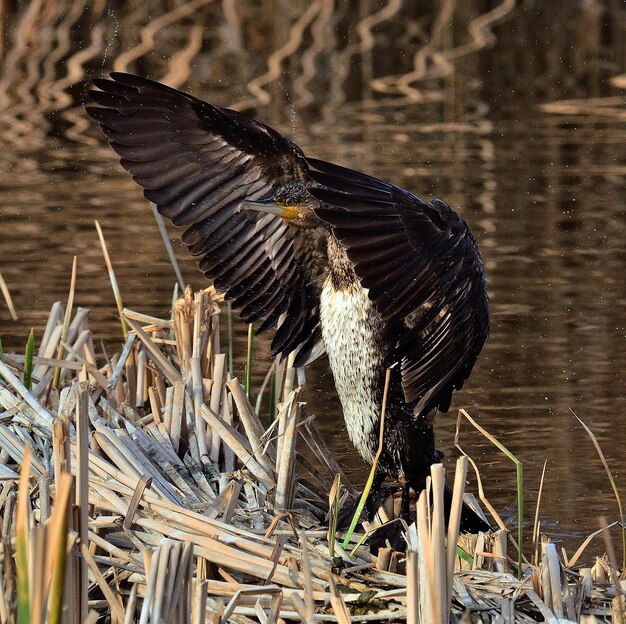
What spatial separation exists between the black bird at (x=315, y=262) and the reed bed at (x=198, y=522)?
201 mm

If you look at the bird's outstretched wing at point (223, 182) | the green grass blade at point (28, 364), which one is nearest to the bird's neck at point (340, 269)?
the bird's outstretched wing at point (223, 182)

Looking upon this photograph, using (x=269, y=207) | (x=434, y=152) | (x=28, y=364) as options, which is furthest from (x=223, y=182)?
(x=434, y=152)

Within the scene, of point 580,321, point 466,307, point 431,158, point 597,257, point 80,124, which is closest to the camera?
point 466,307

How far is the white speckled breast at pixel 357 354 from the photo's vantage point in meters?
4.30

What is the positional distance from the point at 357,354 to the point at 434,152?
248 inches

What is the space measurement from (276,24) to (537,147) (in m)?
5.38

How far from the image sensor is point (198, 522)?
12.1 feet

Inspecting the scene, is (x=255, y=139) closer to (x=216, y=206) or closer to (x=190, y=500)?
(x=216, y=206)

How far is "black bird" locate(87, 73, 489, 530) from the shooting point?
12.8 ft

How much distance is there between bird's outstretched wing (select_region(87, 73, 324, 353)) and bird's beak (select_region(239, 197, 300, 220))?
0.14 meters

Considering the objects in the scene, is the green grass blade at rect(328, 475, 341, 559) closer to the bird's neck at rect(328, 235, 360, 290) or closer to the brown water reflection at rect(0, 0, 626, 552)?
the bird's neck at rect(328, 235, 360, 290)

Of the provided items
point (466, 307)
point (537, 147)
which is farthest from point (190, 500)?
point (537, 147)

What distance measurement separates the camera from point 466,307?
4.00 metres

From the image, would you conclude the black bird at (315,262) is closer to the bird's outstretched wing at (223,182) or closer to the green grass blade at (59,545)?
the bird's outstretched wing at (223,182)
